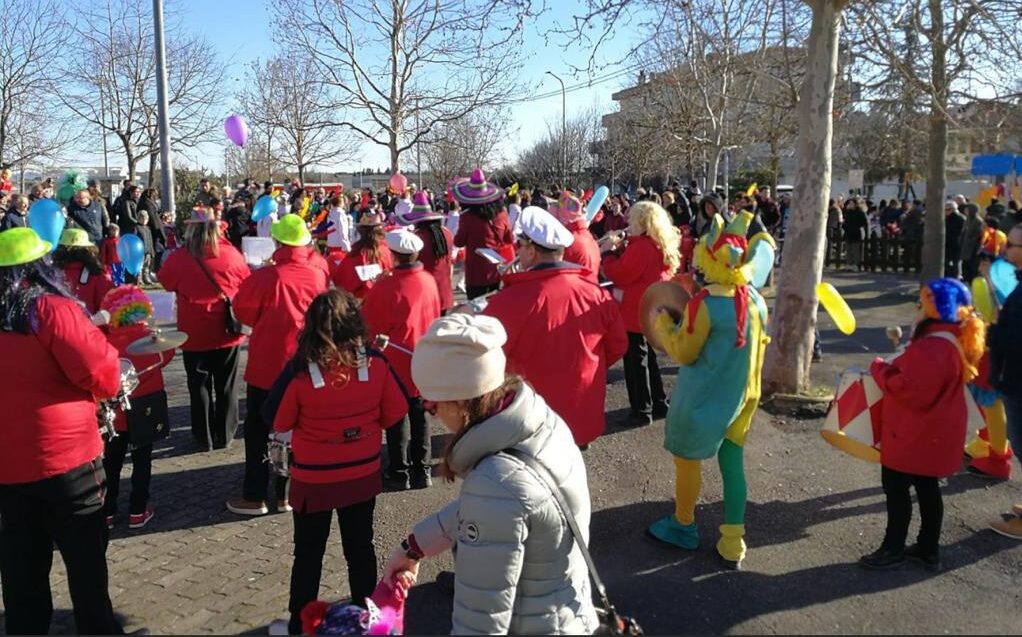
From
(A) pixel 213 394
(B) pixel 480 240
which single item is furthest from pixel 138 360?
(B) pixel 480 240

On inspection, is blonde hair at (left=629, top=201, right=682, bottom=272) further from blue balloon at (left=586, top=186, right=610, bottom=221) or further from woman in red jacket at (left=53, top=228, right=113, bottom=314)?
woman in red jacket at (left=53, top=228, right=113, bottom=314)

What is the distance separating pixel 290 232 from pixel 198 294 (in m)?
1.17

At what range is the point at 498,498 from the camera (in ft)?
6.70

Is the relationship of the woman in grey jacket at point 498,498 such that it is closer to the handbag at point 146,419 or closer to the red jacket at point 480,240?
the handbag at point 146,419

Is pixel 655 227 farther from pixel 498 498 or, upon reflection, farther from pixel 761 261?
pixel 498 498

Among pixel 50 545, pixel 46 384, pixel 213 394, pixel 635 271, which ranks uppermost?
pixel 635 271

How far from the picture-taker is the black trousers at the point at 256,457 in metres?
5.02

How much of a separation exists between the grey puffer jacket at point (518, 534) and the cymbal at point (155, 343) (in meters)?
2.88

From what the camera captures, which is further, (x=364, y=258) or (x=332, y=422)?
(x=364, y=258)

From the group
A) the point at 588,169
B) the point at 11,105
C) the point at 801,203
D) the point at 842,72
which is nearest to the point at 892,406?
the point at 801,203

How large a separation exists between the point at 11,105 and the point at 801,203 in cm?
2289

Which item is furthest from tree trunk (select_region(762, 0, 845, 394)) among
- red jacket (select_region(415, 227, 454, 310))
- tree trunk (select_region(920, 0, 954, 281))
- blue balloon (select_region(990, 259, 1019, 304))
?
tree trunk (select_region(920, 0, 954, 281))

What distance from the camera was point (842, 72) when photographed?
36.0ft

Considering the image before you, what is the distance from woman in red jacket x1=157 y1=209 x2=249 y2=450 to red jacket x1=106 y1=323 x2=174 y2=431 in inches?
34.4
